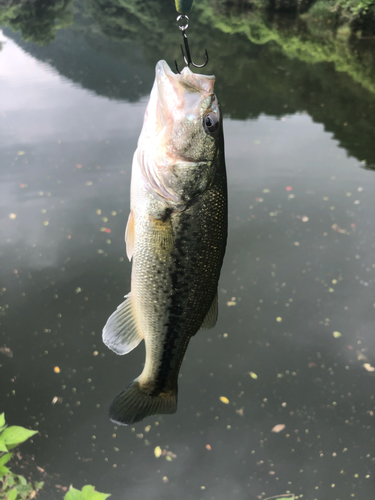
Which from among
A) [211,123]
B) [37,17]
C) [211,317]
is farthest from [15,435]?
[37,17]

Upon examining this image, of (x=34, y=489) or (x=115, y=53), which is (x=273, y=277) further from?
(x=115, y=53)

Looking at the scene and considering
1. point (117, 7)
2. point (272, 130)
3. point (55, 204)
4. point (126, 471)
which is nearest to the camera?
point (126, 471)

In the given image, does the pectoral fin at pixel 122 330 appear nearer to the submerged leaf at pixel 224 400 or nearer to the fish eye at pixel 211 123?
the fish eye at pixel 211 123

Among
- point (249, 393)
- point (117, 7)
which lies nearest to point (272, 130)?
point (249, 393)

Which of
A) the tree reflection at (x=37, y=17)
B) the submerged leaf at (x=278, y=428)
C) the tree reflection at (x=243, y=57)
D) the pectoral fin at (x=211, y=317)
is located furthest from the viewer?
the tree reflection at (x=37, y=17)

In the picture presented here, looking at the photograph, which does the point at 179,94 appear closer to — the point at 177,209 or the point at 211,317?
the point at 177,209

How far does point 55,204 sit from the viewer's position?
6113mm

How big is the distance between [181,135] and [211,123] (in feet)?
0.45

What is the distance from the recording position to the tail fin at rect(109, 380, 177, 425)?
1628 millimetres

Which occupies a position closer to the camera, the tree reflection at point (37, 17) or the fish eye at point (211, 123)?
the fish eye at point (211, 123)

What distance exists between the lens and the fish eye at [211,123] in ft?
4.82

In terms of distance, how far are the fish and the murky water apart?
88.7 inches

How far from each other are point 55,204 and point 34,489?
14.1 ft

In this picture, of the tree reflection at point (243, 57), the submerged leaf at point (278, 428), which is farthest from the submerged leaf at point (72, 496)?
the tree reflection at point (243, 57)
